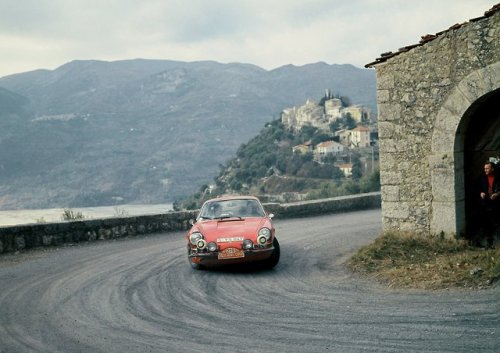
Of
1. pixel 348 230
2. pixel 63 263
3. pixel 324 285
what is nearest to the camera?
pixel 324 285

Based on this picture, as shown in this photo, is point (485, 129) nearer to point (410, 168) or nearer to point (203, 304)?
point (410, 168)

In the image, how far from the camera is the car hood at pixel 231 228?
10141 mm

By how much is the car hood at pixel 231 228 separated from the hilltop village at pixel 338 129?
92480 mm

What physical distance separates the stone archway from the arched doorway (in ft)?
1.23

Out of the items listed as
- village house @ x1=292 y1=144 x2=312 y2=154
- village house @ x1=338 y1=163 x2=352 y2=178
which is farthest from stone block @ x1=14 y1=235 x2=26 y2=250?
village house @ x1=292 y1=144 x2=312 y2=154

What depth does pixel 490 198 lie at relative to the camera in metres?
9.98

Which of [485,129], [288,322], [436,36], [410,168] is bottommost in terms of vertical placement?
[288,322]

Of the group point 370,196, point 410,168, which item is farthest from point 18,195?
point 410,168

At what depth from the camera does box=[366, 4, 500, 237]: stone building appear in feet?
32.2

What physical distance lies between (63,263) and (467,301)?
829 centimetres

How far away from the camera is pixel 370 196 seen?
854 inches

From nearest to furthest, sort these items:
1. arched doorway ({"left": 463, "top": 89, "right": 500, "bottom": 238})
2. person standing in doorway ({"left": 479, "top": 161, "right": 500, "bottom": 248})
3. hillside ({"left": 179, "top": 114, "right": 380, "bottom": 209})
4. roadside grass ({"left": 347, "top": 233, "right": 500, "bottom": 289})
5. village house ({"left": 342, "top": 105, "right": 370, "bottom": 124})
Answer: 1. roadside grass ({"left": 347, "top": 233, "right": 500, "bottom": 289})
2. person standing in doorway ({"left": 479, "top": 161, "right": 500, "bottom": 248})
3. arched doorway ({"left": 463, "top": 89, "right": 500, "bottom": 238})
4. hillside ({"left": 179, "top": 114, "right": 380, "bottom": 209})
5. village house ({"left": 342, "top": 105, "right": 370, "bottom": 124})

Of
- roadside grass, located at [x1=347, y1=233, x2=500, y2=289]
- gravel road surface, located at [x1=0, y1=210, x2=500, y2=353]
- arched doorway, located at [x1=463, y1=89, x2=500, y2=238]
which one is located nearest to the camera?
gravel road surface, located at [x1=0, y1=210, x2=500, y2=353]

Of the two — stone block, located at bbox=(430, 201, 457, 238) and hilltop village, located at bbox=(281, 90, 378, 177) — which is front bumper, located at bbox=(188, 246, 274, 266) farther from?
hilltop village, located at bbox=(281, 90, 378, 177)
